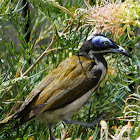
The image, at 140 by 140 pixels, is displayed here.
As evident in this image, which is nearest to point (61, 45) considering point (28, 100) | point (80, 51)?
point (80, 51)

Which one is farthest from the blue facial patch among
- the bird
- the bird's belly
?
the bird's belly

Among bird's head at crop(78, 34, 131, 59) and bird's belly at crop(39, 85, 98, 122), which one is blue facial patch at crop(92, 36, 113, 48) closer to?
bird's head at crop(78, 34, 131, 59)

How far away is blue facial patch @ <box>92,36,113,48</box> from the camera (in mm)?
573

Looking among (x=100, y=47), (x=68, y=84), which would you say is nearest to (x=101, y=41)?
(x=100, y=47)

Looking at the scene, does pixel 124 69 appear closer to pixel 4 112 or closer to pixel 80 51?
pixel 80 51

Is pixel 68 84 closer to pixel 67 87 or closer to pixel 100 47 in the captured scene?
pixel 67 87

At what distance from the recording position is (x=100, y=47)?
0.59 meters

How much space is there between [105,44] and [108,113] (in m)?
0.20

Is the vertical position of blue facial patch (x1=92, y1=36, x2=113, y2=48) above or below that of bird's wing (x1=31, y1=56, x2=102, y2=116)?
above

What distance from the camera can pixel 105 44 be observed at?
58 cm

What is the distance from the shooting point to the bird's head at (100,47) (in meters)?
0.57

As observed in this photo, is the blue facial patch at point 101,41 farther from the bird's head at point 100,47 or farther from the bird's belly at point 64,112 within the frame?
the bird's belly at point 64,112

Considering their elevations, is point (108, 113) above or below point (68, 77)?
below

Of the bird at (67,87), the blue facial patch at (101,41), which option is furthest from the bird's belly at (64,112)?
the blue facial patch at (101,41)
